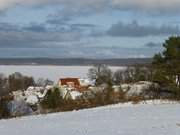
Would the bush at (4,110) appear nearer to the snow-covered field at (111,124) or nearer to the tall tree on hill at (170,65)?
the snow-covered field at (111,124)

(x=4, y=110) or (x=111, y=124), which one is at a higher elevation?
(x=111, y=124)

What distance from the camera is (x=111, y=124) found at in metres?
19.9

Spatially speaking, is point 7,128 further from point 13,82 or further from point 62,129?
point 13,82

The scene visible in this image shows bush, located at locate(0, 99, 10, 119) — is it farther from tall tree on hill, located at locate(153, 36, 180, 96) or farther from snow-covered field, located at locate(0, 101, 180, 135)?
tall tree on hill, located at locate(153, 36, 180, 96)

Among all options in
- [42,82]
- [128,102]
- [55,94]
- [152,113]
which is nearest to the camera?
[152,113]

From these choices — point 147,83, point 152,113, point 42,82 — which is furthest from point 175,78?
point 42,82

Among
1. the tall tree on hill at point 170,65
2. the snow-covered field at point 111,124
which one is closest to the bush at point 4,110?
the snow-covered field at point 111,124

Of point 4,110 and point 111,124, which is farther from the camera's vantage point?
point 4,110

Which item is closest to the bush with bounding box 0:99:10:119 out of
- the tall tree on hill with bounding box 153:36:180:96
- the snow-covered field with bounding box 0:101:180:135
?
the snow-covered field with bounding box 0:101:180:135

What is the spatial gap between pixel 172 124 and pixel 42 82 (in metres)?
121

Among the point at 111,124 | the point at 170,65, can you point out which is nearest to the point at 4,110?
the point at 170,65

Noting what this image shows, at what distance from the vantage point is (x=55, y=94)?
43.7m

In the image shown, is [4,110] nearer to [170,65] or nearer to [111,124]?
[170,65]

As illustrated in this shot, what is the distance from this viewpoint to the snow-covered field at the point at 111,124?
1744cm
